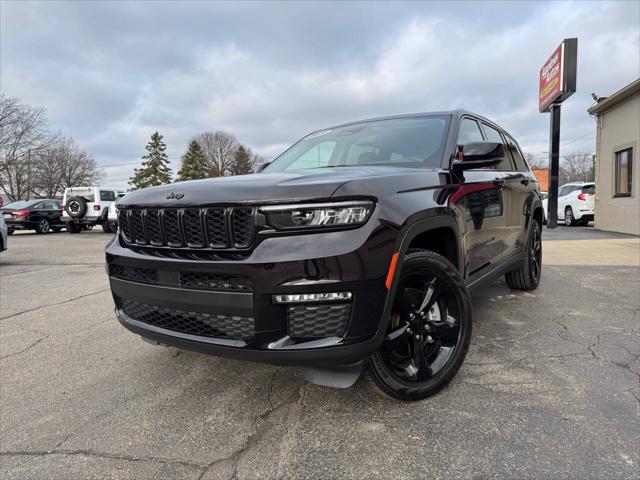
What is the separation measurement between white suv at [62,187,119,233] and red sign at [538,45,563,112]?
1715 centimetres

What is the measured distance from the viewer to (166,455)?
1.94 m

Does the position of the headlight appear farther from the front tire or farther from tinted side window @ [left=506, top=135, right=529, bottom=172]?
tinted side window @ [left=506, top=135, right=529, bottom=172]

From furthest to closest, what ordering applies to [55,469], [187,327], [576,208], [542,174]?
[542,174] < [576,208] < [187,327] < [55,469]

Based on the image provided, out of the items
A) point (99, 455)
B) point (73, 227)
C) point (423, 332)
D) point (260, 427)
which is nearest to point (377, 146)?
point (423, 332)

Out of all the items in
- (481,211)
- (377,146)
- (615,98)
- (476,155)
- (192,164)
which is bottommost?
(481,211)

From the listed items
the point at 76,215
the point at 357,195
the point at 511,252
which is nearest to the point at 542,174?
the point at 76,215

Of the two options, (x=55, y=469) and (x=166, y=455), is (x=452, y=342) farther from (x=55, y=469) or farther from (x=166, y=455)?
(x=55, y=469)

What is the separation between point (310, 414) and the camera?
2258 mm

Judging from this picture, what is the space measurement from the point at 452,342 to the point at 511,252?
6.22 feet

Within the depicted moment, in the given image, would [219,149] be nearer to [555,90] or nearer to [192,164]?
[192,164]

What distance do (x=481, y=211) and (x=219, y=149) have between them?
254 feet

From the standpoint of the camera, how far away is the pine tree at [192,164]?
212 feet

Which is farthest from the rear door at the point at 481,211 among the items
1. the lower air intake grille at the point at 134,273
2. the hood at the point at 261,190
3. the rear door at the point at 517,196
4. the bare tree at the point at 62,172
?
the bare tree at the point at 62,172

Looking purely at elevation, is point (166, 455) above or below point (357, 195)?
below
